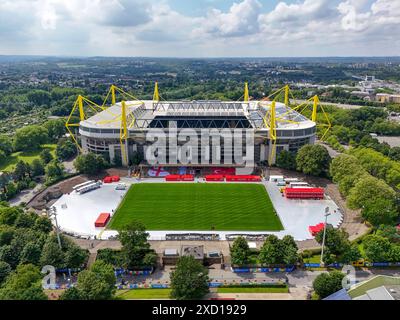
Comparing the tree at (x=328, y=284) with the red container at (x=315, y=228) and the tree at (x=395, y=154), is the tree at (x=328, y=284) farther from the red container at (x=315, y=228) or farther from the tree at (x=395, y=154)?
the tree at (x=395, y=154)

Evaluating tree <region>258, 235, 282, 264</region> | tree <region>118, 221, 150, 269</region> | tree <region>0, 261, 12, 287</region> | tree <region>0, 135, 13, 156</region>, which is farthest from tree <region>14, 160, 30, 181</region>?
tree <region>258, 235, 282, 264</region>

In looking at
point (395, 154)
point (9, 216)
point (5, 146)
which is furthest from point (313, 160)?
point (5, 146)

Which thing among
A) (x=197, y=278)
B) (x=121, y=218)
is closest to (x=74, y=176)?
(x=121, y=218)

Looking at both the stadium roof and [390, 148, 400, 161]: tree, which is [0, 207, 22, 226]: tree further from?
[390, 148, 400, 161]: tree

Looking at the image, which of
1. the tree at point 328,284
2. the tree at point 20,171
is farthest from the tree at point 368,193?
the tree at point 20,171

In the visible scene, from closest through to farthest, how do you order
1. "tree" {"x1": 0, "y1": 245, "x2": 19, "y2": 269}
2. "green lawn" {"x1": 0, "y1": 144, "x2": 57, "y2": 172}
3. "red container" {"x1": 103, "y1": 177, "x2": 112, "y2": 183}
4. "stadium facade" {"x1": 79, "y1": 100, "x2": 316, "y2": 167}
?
"tree" {"x1": 0, "y1": 245, "x2": 19, "y2": 269} < "red container" {"x1": 103, "y1": 177, "x2": 112, "y2": 183} < "stadium facade" {"x1": 79, "y1": 100, "x2": 316, "y2": 167} < "green lawn" {"x1": 0, "y1": 144, "x2": 57, "y2": 172}

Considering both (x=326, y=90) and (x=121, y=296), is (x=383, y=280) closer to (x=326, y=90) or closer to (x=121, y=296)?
(x=121, y=296)

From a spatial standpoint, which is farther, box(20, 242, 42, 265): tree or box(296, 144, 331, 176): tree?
box(296, 144, 331, 176): tree
